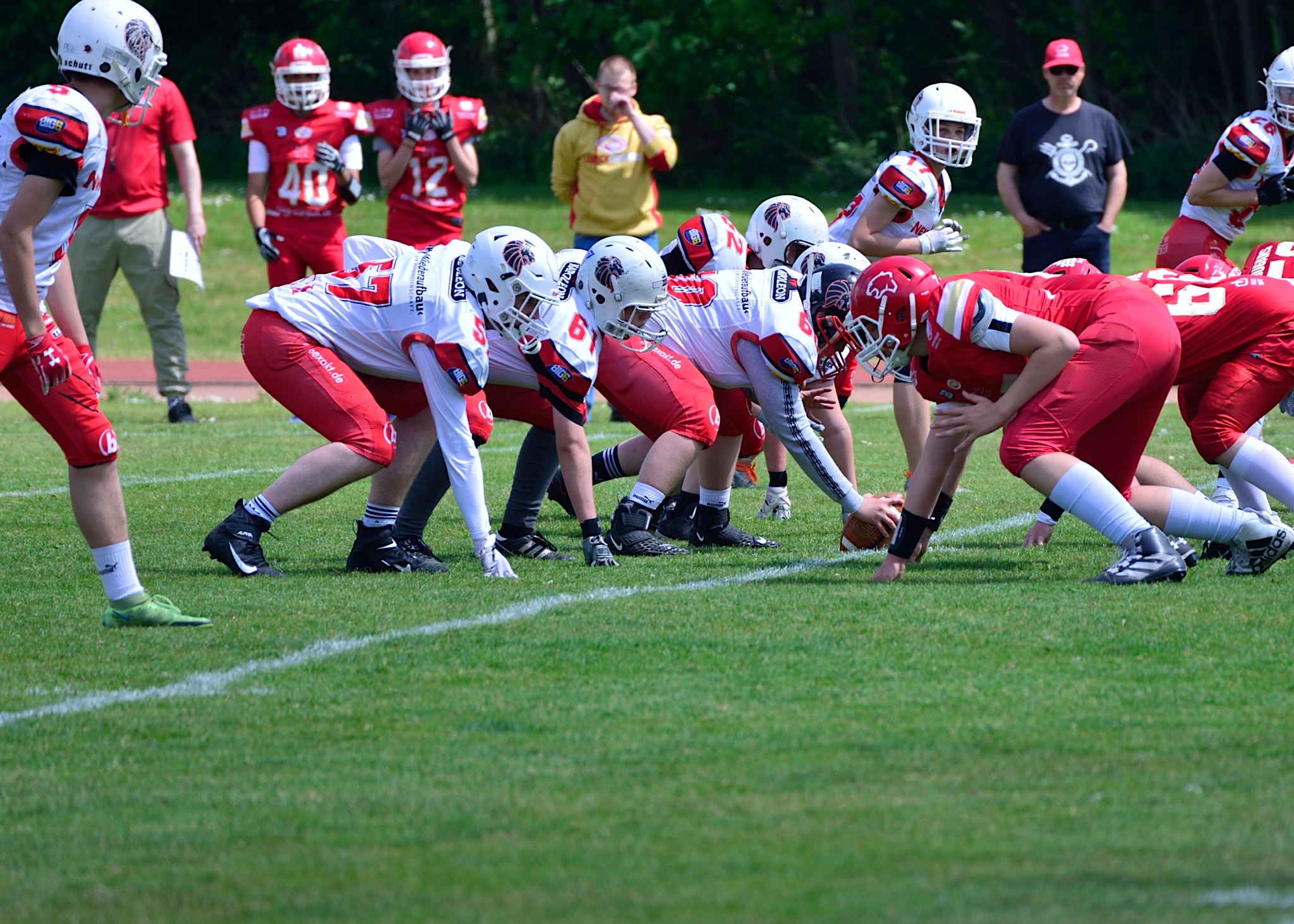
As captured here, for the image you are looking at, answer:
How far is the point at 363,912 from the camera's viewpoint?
9.95 ft

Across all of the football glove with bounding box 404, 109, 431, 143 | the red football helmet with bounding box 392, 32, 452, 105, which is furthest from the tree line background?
the football glove with bounding box 404, 109, 431, 143

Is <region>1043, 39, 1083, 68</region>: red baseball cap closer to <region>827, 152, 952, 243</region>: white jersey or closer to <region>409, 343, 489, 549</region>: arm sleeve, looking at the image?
<region>827, 152, 952, 243</region>: white jersey

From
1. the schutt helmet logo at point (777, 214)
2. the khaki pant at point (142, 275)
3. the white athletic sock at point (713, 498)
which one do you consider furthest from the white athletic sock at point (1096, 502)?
the khaki pant at point (142, 275)

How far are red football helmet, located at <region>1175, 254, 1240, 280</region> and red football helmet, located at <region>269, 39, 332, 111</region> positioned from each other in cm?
681

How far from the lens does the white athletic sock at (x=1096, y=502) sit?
5.85 metres

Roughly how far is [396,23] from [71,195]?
25422 mm

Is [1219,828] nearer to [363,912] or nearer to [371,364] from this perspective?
[363,912]

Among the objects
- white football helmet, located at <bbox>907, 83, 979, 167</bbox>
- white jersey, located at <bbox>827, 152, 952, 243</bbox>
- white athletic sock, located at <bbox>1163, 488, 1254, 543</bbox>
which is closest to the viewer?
white athletic sock, located at <bbox>1163, 488, 1254, 543</bbox>

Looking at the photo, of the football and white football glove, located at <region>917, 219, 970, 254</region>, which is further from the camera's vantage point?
white football glove, located at <region>917, 219, 970, 254</region>

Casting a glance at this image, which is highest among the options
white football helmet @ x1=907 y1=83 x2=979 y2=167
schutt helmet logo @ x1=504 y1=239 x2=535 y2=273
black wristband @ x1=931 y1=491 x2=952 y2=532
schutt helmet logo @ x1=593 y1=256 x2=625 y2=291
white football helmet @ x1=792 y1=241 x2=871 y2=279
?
white football helmet @ x1=907 y1=83 x2=979 y2=167

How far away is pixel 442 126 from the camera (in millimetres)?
11820

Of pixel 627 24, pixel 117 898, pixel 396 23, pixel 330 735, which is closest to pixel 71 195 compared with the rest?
pixel 330 735

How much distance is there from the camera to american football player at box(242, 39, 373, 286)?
11.8m

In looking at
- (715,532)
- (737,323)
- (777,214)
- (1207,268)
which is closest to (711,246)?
(777,214)
